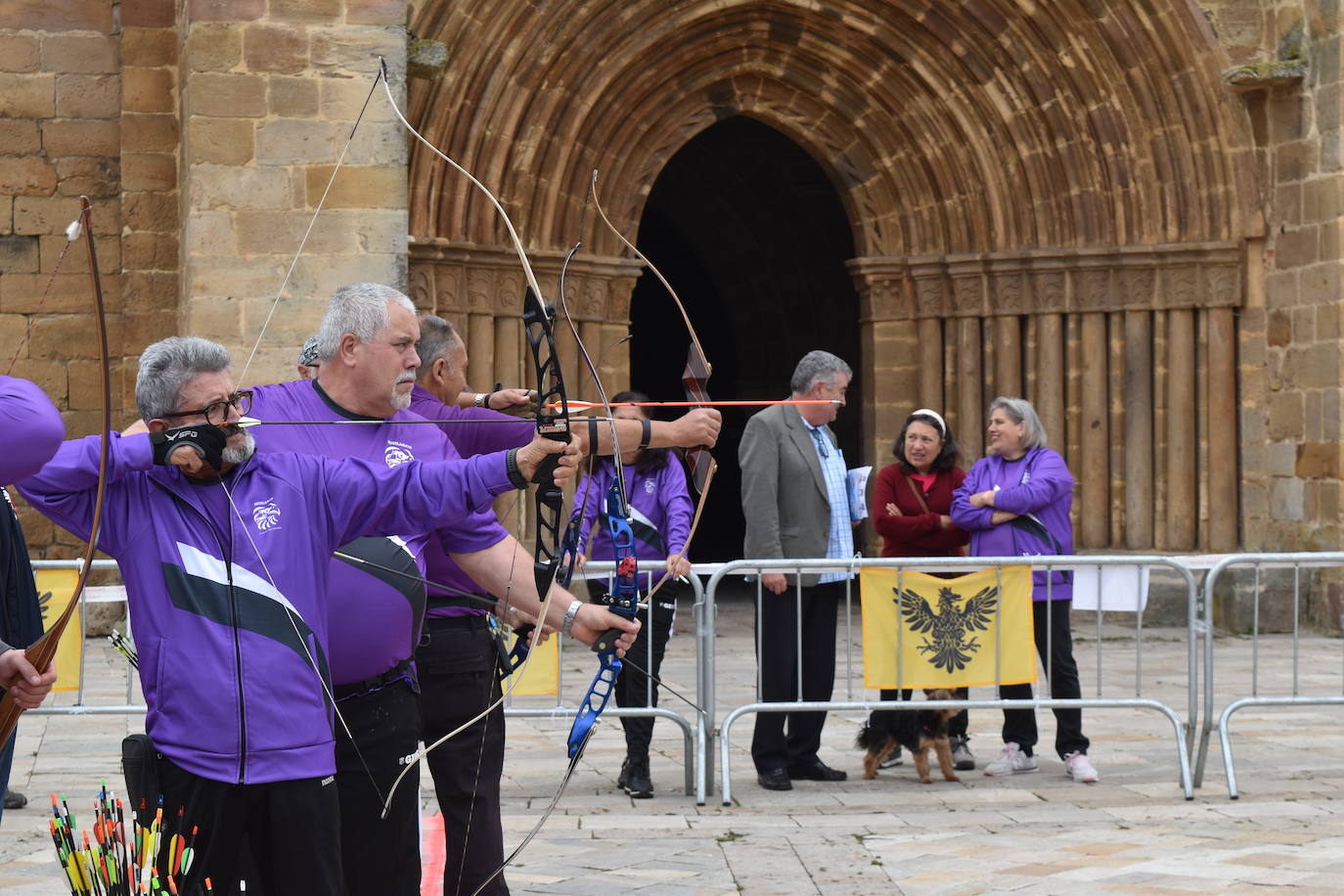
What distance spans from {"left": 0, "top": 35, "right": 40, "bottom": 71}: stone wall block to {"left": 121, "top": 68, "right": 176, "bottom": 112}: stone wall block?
0.56 m

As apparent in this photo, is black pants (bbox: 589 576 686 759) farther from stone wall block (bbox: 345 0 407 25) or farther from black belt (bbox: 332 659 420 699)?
stone wall block (bbox: 345 0 407 25)

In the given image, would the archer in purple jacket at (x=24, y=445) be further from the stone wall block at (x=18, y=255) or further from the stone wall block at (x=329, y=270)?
the stone wall block at (x=18, y=255)

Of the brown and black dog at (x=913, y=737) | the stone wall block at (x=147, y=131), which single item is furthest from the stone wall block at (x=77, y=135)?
the brown and black dog at (x=913, y=737)

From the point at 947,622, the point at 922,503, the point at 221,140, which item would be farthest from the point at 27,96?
the point at 947,622

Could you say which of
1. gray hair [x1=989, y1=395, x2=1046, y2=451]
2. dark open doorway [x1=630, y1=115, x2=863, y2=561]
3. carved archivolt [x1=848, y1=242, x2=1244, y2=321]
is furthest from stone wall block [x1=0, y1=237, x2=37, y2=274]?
dark open doorway [x1=630, y1=115, x2=863, y2=561]

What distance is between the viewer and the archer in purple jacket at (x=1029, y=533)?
21.8ft

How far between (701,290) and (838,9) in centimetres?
608

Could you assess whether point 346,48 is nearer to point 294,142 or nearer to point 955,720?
point 294,142

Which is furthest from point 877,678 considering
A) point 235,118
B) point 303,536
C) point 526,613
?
point 235,118

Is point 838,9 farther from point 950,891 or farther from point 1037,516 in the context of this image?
point 950,891

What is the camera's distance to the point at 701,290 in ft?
59.8

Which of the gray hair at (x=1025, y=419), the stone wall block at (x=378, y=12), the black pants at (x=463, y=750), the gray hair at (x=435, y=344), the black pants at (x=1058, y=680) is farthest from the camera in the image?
the stone wall block at (x=378, y=12)

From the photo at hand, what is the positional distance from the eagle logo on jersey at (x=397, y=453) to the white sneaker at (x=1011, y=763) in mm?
3771

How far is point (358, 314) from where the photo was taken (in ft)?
11.5
